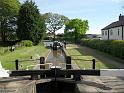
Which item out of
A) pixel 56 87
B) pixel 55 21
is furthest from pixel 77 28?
pixel 56 87

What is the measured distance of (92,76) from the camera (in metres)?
17.8

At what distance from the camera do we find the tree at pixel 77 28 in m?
109

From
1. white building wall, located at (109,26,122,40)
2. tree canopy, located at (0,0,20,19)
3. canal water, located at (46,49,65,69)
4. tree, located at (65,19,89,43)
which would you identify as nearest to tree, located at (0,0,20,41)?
tree canopy, located at (0,0,20,19)

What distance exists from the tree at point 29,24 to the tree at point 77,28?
1480 inches

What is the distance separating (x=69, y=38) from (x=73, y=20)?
6.81 metres

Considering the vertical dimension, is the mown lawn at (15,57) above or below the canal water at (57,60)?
above

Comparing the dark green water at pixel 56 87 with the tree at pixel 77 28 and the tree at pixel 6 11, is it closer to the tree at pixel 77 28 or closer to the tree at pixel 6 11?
the tree at pixel 6 11

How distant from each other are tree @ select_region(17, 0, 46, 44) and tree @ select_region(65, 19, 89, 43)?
37.6m

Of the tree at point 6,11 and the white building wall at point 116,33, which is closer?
the white building wall at point 116,33

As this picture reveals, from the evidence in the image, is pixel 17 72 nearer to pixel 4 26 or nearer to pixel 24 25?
pixel 24 25

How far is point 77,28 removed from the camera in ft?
363

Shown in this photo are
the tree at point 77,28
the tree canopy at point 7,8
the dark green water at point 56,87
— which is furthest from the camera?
the tree at point 77,28

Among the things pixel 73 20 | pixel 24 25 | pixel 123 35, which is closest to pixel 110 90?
pixel 123 35

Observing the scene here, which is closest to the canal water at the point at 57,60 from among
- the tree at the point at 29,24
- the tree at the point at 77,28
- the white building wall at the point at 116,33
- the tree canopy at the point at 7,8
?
the white building wall at the point at 116,33
